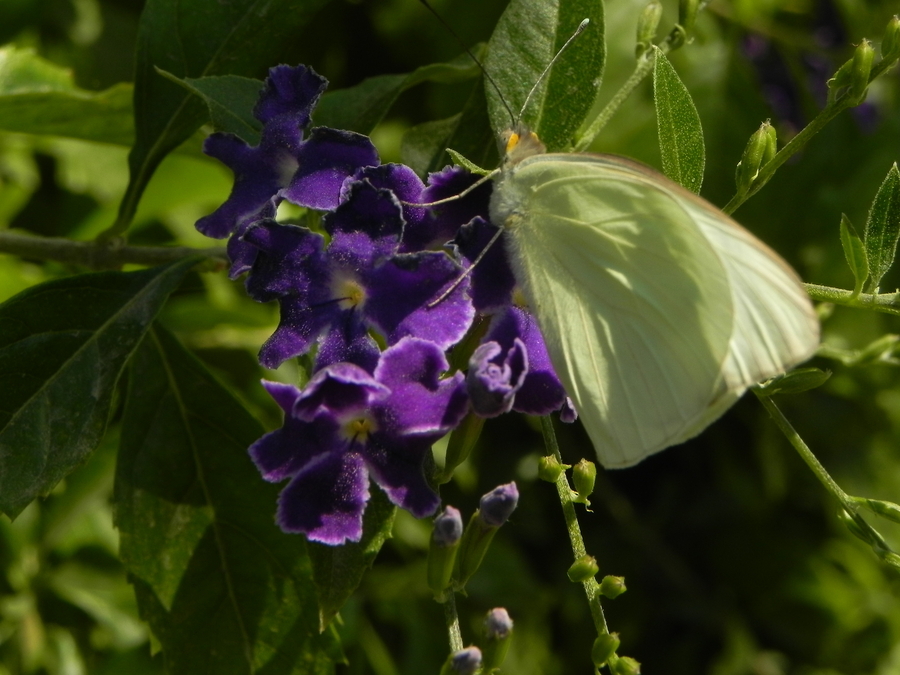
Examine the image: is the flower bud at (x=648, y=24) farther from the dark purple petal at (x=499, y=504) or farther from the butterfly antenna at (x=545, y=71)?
the dark purple petal at (x=499, y=504)

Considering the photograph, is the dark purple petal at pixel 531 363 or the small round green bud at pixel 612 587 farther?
the dark purple petal at pixel 531 363

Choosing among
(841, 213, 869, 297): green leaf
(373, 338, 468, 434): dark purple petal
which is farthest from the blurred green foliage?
(373, 338, 468, 434): dark purple petal

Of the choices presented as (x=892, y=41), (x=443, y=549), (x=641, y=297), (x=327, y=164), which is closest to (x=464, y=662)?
(x=443, y=549)

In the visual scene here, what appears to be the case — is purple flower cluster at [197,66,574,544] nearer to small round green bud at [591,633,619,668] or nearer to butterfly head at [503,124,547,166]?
butterfly head at [503,124,547,166]

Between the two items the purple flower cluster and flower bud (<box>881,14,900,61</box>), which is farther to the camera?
flower bud (<box>881,14,900,61</box>)

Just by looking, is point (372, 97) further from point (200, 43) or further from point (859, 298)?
point (859, 298)

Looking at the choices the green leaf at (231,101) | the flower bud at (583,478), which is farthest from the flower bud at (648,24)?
the flower bud at (583,478)
